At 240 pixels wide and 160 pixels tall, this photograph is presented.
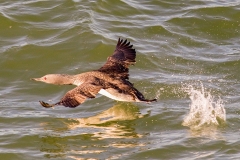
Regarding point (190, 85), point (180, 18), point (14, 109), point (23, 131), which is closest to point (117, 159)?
point (23, 131)

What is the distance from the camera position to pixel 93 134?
34.0ft

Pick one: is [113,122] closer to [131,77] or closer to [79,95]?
[79,95]

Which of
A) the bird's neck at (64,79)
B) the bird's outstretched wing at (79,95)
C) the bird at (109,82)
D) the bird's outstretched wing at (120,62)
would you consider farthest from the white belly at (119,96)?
the bird's neck at (64,79)

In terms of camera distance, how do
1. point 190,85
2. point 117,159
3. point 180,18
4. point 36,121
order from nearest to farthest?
point 117,159
point 36,121
point 190,85
point 180,18

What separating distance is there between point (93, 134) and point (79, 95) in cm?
71

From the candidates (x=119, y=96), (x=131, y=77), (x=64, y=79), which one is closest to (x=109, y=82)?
(x=119, y=96)

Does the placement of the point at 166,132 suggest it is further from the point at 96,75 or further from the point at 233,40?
the point at 233,40

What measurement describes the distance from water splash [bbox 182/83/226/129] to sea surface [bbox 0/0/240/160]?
0.06 ft

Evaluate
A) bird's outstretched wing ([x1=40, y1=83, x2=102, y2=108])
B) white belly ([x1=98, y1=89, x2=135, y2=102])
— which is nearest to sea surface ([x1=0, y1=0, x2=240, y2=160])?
white belly ([x1=98, y1=89, x2=135, y2=102])

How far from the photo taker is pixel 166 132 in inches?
414

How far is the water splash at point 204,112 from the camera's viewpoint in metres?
10.8

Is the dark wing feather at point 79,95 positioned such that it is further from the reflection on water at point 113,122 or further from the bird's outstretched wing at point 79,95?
the reflection on water at point 113,122

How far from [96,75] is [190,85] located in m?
2.32

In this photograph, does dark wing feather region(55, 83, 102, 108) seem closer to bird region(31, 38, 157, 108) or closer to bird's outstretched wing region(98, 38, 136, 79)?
bird region(31, 38, 157, 108)
